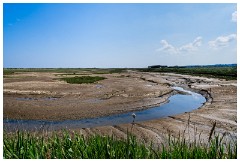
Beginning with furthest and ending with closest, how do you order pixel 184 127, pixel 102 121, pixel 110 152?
1. pixel 102 121
2. pixel 184 127
3. pixel 110 152

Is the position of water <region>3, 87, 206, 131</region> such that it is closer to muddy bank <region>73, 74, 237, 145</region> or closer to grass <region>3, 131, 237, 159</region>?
muddy bank <region>73, 74, 237, 145</region>

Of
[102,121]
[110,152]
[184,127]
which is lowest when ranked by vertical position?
[102,121]

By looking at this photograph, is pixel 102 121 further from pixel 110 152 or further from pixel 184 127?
pixel 110 152

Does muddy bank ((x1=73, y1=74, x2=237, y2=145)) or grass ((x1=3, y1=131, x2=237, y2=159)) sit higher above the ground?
grass ((x1=3, y1=131, x2=237, y2=159))

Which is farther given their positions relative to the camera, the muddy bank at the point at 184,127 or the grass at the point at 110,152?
the muddy bank at the point at 184,127

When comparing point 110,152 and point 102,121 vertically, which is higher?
point 110,152

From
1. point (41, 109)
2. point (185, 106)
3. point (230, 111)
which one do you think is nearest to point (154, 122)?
point (230, 111)

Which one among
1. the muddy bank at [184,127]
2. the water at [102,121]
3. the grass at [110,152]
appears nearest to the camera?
the grass at [110,152]

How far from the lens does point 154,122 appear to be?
48.0 feet

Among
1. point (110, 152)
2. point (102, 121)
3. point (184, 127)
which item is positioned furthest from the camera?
point (102, 121)

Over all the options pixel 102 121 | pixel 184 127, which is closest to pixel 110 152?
pixel 184 127

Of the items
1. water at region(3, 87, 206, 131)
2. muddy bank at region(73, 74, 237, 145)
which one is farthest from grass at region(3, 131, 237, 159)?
water at region(3, 87, 206, 131)

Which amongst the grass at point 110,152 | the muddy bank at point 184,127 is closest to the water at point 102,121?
the muddy bank at point 184,127

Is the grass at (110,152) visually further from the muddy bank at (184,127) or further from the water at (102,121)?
the water at (102,121)
